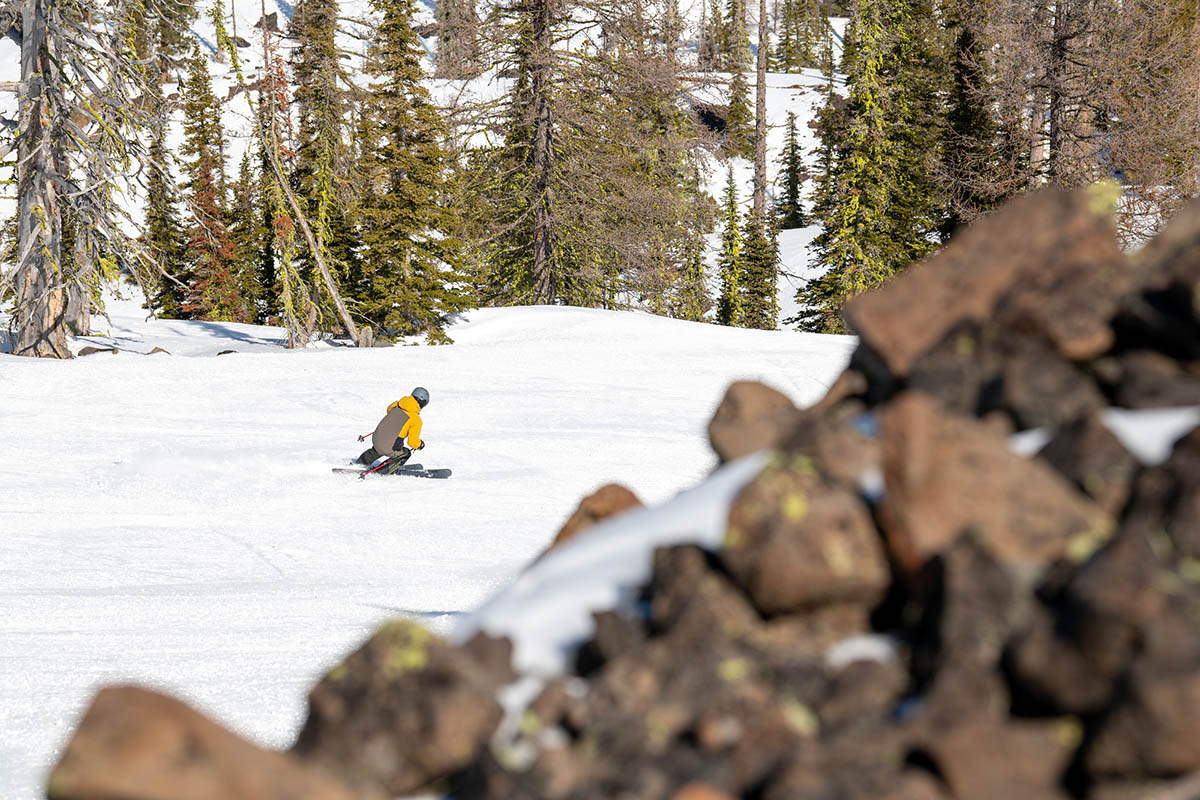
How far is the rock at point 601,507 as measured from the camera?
2936 millimetres

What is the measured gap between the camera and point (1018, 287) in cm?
225

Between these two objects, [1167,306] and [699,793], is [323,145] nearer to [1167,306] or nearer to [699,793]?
[1167,306]

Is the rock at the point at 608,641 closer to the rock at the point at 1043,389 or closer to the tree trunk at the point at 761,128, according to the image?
the rock at the point at 1043,389

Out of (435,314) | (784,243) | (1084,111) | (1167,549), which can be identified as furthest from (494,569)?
(784,243)

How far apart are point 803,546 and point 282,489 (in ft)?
33.7

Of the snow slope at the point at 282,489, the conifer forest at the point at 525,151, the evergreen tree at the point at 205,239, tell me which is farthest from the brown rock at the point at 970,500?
the evergreen tree at the point at 205,239

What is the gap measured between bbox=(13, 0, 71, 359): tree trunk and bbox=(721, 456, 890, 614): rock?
17.4 meters

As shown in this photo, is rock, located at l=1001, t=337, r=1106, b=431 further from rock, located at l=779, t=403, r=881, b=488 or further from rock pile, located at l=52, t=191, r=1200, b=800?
rock, located at l=779, t=403, r=881, b=488

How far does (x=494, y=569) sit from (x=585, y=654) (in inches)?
262

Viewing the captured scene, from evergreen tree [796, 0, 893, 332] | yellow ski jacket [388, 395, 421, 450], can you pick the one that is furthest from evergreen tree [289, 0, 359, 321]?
evergreen tree [796, 0, 893, 332]

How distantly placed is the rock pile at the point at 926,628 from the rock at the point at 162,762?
21mm

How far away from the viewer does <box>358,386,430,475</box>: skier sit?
11.7m

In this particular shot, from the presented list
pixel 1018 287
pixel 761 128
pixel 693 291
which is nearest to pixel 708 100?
pixel 761 128

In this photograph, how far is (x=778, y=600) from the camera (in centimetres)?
186
